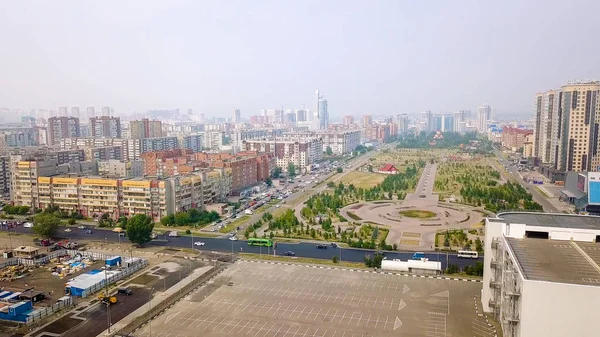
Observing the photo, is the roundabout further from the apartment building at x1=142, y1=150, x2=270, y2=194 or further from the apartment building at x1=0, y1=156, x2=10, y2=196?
the apartment building at x1=0, y1=156, x2=10, y2=196

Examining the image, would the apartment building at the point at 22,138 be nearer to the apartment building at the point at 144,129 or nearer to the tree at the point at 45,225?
the apartment building at the point at 144,129

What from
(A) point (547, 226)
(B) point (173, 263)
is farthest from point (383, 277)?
(B) point (173, 263)

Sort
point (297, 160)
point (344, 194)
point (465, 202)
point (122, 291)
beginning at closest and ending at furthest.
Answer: point (122, 291) < point (465, 202) < point (344, 194) < point (297, 160)

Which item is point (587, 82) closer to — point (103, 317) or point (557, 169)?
point (557, 169)

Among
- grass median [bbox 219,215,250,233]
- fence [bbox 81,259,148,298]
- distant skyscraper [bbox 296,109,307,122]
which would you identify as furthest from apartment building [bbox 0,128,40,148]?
distant skyscraper [bbox 296,109,307,122]

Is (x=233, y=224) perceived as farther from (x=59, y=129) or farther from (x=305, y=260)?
(x=59, y=129)

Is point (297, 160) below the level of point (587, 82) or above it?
below

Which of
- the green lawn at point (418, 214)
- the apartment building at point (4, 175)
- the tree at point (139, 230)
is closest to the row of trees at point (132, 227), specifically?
the tree at point (139, 230)
